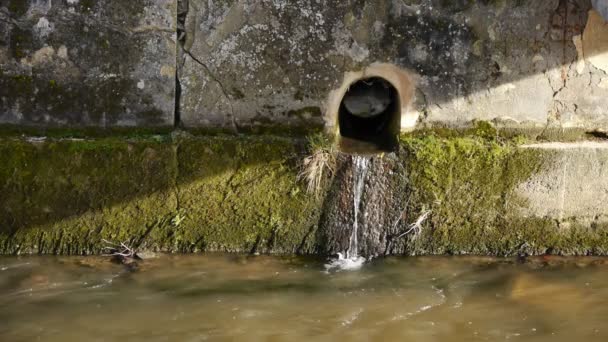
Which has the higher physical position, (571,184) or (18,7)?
(18,7)

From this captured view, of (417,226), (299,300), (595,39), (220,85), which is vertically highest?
(595,39)

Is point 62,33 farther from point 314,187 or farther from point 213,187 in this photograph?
point 314,187

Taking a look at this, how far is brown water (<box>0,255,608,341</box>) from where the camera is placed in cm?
383

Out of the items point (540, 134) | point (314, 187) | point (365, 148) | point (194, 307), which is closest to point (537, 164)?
point (540, 134)

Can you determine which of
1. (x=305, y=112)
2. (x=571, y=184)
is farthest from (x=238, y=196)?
(x=571, y=184)

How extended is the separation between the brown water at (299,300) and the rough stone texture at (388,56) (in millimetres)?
934

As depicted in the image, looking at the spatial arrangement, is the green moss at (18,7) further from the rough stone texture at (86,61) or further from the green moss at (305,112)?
the green moss at (305,112)

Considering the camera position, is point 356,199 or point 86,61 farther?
point 356,199

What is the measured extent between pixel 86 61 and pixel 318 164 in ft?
5.02

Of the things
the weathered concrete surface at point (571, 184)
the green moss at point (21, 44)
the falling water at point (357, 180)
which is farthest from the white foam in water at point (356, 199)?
the green moss at point (21, 44)

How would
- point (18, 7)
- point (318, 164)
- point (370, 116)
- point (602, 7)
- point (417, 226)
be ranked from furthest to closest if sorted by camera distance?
point (370, 116)
point (417, 226)
point (318, 164)
point (18, 7)
point (602, 7)

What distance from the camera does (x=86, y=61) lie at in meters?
4.53

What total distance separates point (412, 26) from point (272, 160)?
1.18m

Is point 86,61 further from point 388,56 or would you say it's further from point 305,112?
point 388,56
